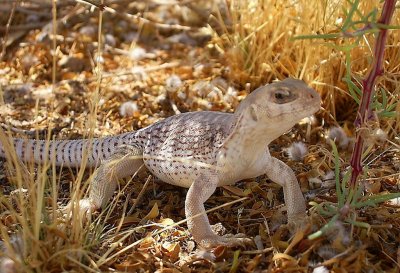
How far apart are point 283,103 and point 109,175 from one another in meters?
1.09

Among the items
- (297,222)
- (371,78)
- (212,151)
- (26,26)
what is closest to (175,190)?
(212,151)

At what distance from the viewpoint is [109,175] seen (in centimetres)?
303

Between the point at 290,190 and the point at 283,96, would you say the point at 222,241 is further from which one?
the point at 283,96

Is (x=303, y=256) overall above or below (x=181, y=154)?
below

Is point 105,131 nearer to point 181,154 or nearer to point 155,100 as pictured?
point 155,100

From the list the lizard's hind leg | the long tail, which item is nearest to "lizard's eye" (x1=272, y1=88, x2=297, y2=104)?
the lizard's hind leg

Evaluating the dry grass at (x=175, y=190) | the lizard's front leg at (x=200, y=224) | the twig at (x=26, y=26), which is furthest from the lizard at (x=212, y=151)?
the twig at (x=26, y=26)

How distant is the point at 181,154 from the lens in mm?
2852

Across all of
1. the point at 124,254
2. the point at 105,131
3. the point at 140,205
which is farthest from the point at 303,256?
the point at 105,131

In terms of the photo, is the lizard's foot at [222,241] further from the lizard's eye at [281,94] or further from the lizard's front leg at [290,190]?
the lizard's eye at [281,94]

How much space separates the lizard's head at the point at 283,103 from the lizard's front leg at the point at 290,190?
370 millimetres

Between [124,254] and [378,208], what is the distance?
1175mm

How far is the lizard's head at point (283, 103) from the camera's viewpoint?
233 centimetres

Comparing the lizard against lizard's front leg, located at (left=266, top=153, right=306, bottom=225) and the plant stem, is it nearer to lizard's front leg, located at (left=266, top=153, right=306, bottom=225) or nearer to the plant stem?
lizard's front leg, located at (left=266, top=153, right=306, bottom=225)
